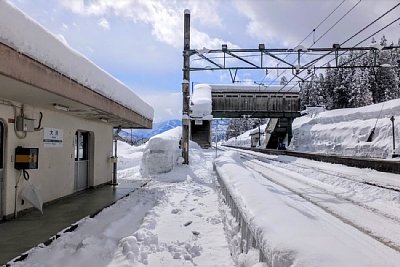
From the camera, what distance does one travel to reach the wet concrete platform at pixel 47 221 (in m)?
6.24

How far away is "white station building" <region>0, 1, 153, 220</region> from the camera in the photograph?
5414 mm

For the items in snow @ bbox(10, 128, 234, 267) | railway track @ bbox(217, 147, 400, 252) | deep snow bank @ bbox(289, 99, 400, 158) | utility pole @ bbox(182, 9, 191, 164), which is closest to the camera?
snow @ bbox(10, 128, 234, 267)

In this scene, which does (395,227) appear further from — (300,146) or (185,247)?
(300,146)

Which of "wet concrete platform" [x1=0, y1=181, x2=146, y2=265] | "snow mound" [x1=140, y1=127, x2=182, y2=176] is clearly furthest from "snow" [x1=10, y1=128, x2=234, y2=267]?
"snow mound" [x1=140, y1=127, x2=182, y2=176]

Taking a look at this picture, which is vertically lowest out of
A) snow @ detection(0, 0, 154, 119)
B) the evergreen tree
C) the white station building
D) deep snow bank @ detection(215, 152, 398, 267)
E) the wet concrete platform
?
the wet concrete platform

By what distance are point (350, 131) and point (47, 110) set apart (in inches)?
1533

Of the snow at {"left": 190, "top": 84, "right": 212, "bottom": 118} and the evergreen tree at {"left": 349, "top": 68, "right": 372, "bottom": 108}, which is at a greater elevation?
the evergreen tree at {"left": 349, "top": 68, "right": 372, "bottom": 108}

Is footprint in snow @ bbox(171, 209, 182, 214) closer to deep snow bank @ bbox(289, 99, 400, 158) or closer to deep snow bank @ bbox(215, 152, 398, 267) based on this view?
deep snow bank @ bbox(215, 152, 398, 267)

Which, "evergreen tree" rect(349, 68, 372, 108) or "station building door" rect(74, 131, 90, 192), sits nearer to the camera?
"station building door" rect(74, 131, 90, 192)

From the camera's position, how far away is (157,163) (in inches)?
801

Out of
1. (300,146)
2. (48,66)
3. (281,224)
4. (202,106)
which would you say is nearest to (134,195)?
(48,66)

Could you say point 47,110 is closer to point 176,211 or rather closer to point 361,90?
point 176,211

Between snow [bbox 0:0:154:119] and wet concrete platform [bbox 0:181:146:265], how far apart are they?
2845 mm

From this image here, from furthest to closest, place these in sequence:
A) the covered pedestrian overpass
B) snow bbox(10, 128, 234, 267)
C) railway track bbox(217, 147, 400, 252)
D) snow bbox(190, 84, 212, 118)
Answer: the covered pedestrian overpass → snow bbox(190, 84, 212, 118) → railway track bbox(217, 147, 400, 252) → snow bbox(10, 128, 234, 267)
